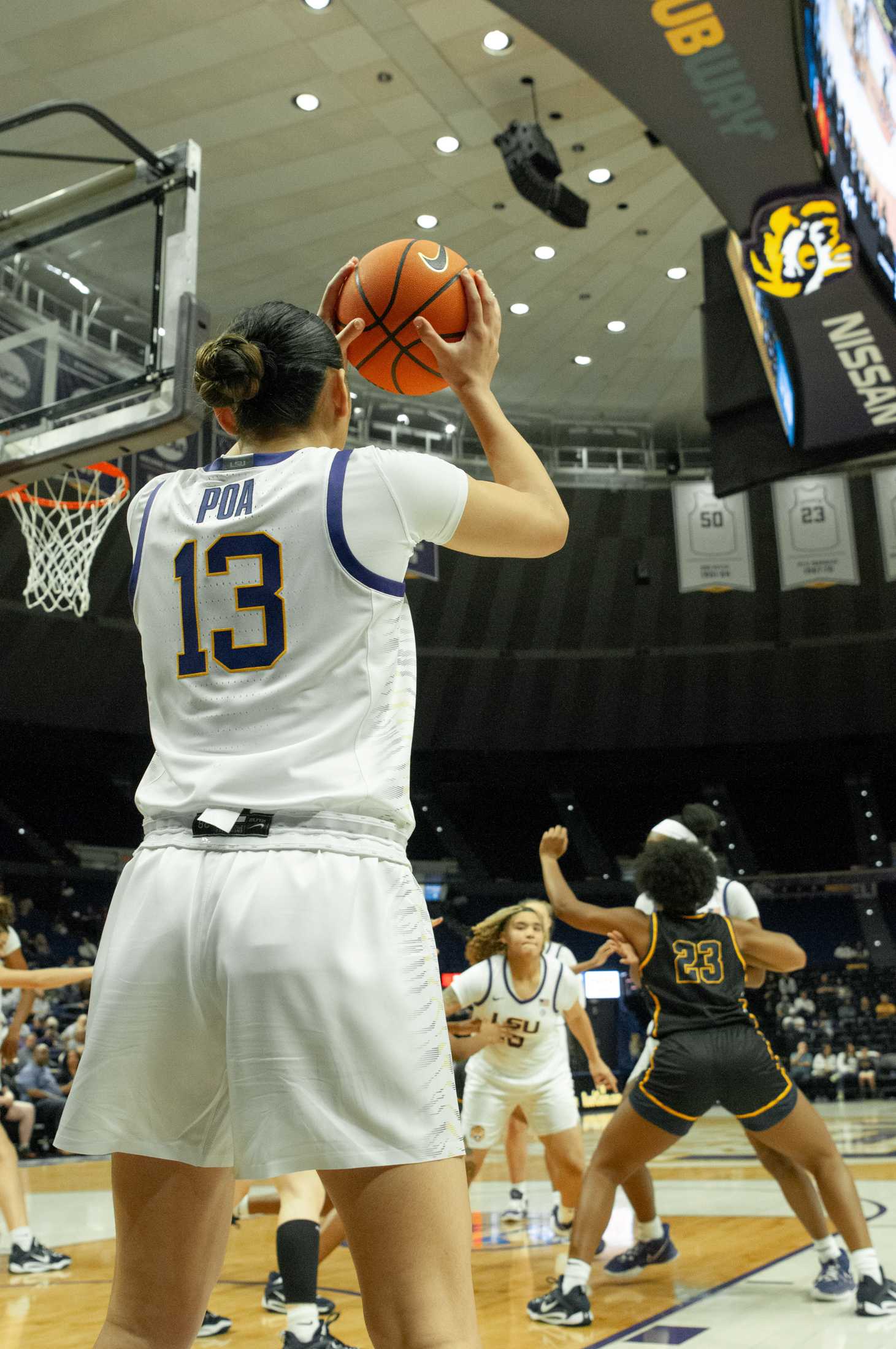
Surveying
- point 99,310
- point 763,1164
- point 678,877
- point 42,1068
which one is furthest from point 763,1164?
point 42,1068

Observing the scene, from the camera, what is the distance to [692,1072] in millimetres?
5090

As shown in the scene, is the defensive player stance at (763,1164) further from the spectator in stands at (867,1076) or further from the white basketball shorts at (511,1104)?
the spectator in stands at (867,1076)

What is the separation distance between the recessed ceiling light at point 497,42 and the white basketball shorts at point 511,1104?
31.7 feet

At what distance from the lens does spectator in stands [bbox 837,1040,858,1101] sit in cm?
2130

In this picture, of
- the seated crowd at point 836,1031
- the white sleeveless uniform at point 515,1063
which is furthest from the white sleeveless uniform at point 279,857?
the seated crowd at point 836,1031

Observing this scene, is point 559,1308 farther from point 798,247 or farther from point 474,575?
point 474,575

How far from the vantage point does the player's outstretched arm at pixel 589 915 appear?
529 centimetres

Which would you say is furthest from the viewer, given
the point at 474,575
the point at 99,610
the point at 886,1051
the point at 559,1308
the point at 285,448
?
the point at 474,575

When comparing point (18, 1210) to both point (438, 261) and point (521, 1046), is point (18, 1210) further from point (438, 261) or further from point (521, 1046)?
point (438, 261)

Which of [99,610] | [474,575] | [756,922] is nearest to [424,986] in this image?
[756,922]

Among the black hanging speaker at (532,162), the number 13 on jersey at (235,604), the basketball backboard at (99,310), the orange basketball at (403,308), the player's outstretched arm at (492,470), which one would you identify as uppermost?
the black hanging speaker at (532,162)

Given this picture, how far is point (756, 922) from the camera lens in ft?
20.4

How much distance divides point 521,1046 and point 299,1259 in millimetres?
2939

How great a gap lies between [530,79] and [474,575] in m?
14.2
